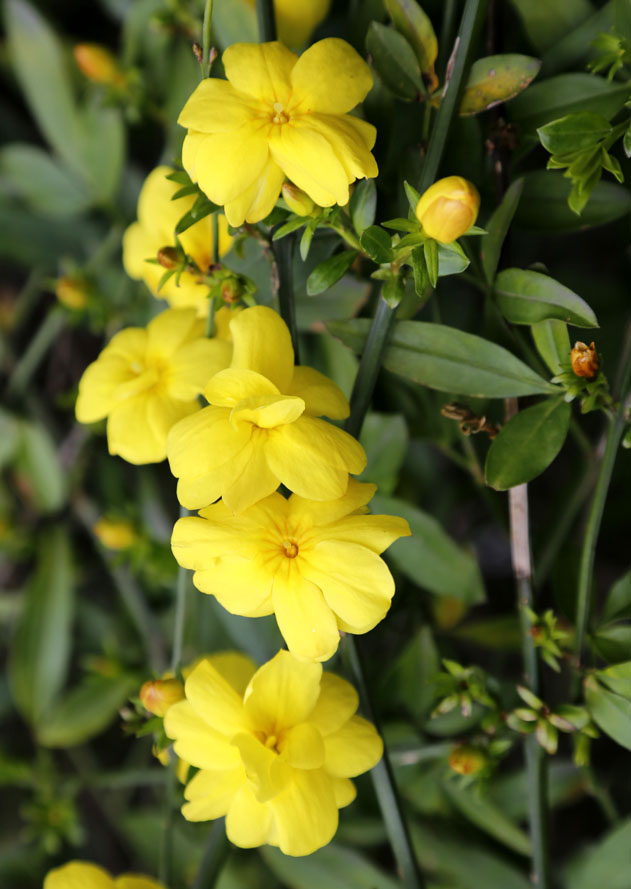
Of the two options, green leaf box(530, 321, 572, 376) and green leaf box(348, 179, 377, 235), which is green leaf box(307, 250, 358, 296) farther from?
green leaf box(530, 321, 572, 376)

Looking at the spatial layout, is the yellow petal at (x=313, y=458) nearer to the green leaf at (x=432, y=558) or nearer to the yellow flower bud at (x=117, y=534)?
the green leaf at (x=432, y=558)

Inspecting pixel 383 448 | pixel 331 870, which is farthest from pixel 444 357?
pixel 331 870

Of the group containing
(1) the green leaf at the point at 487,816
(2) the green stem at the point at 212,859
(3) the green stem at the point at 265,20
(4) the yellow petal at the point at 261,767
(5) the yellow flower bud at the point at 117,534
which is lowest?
(1) the green leaf at the point at 487,816

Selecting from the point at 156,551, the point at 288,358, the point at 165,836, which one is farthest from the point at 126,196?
the point at 165,836

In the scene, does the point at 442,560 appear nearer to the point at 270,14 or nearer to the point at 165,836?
the point at 165,836

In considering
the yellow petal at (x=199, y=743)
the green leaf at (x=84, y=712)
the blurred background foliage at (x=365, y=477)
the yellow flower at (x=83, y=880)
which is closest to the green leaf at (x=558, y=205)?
the blurred background foliage at (x=365, y=477)
